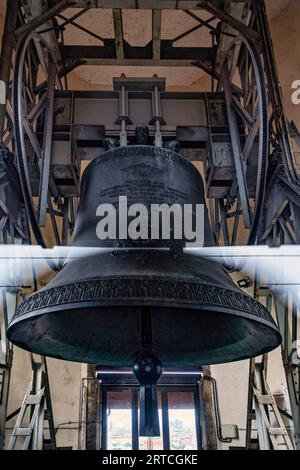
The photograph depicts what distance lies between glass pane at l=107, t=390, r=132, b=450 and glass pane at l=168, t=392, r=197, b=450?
48 cm

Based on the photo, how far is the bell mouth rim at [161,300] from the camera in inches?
41.8

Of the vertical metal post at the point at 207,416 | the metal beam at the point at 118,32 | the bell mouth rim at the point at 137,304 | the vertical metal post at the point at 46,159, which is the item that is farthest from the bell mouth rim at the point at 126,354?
the vertical metal post at the point at 207,416

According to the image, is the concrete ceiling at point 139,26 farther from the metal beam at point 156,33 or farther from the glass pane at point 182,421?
the glass pane at point 182,421

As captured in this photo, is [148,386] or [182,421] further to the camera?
[182,421]

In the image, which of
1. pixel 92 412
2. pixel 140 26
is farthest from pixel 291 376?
pixel 140 26

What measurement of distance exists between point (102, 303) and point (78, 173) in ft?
4.05

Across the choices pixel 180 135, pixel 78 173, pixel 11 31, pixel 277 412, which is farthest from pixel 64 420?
pixel 11 31

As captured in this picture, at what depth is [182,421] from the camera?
4727 millimetres

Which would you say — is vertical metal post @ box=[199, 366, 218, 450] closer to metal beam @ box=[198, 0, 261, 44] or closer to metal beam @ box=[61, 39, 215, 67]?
metal beam @ box=[61, 39, 215, 67]

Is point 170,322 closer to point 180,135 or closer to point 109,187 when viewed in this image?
point 109,187

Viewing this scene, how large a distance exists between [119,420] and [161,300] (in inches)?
162

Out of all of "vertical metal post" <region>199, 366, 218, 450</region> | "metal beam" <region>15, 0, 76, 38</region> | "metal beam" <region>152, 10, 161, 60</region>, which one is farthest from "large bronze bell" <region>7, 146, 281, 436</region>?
"vertical metal post" <region>199, 366, 218, 450</region>

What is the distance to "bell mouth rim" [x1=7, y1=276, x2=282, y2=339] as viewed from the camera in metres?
1.06

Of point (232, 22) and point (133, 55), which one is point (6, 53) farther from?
point (232, 22)
